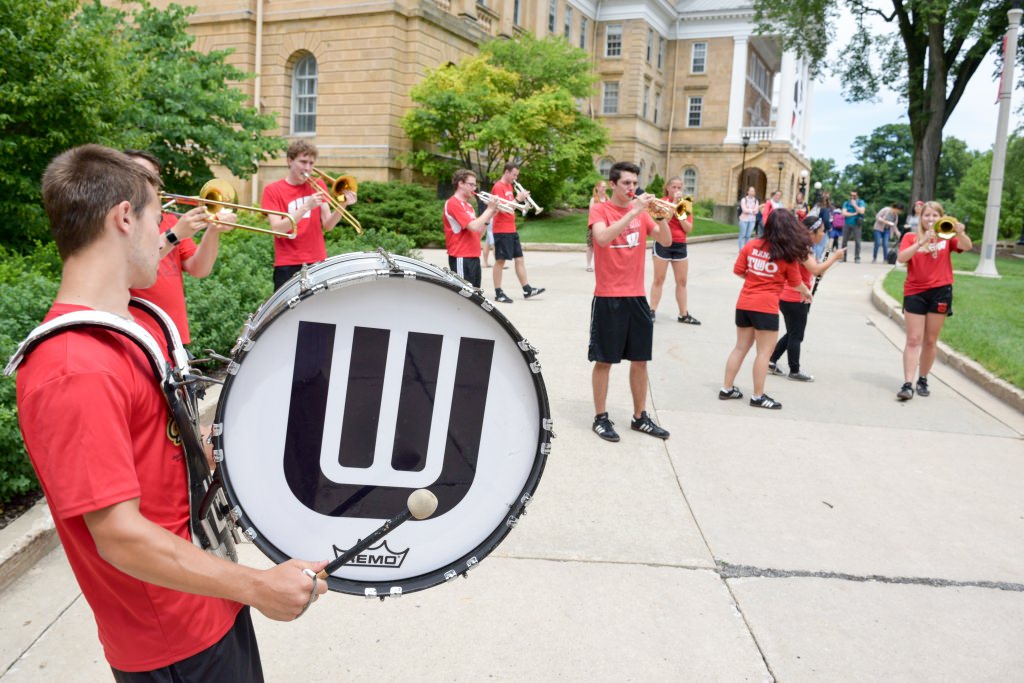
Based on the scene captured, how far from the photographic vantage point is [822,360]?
984cm

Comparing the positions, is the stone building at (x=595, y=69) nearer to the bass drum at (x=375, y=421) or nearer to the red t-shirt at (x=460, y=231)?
the red t-shirt at (x=460, y=231)

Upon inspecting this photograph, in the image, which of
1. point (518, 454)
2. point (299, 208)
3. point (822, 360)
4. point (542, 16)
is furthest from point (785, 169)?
point (518, 454)

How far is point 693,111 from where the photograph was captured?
187 feet

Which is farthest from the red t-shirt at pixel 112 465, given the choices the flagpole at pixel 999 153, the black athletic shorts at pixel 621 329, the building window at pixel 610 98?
the building window at pixel 610 98

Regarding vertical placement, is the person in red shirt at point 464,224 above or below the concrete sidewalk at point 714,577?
above

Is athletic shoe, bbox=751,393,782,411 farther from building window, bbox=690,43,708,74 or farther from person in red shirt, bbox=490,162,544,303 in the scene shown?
building window, bbox=690,43,708,74

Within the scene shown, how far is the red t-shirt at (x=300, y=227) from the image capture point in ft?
22.3

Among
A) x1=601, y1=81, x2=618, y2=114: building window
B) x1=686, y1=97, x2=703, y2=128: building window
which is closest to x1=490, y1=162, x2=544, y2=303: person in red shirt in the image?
x1=601, y1=81, x2=618, y2=114: building window

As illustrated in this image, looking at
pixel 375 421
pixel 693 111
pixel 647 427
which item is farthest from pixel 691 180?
pixel 375 421

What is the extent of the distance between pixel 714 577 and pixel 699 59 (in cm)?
5754

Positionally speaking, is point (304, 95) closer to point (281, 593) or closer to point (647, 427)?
point (647, 427)

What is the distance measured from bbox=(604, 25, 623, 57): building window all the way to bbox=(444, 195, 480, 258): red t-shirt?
45810 millimetres

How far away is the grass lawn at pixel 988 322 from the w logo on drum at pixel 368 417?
804cm

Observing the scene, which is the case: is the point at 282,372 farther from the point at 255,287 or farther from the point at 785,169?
the point at 785,169
